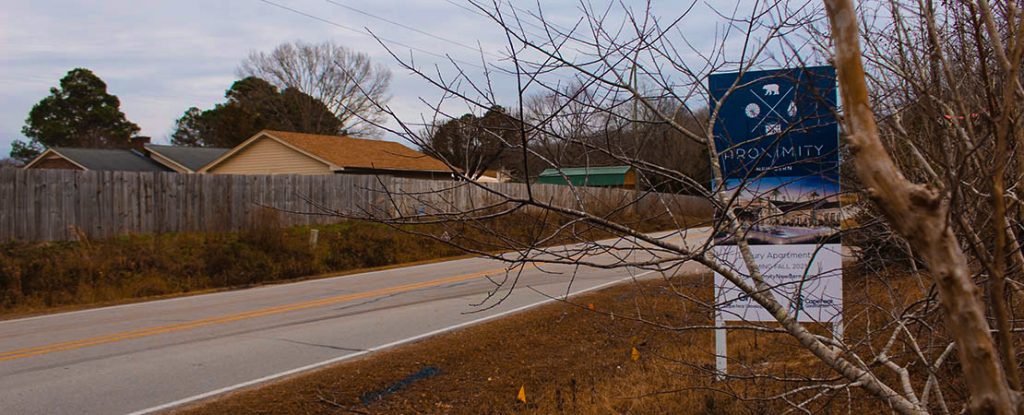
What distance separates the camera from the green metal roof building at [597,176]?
13.5 ft

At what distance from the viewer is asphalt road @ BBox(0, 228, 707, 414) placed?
307 inches

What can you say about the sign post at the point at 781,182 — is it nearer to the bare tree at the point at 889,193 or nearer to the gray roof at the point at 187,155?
the bare tree at the point at 889,193

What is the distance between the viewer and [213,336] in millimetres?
10680

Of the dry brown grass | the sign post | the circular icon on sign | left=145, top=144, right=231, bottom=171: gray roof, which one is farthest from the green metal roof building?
left=145, top=144, right=231, bottom=171: gray roof

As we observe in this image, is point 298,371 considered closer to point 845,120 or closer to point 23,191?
point 845,120

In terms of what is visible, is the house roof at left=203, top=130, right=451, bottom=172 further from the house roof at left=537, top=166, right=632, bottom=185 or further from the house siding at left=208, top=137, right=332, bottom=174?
the house roof at left=537, top=166, right=632, bottom=185

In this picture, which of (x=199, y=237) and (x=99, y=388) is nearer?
(x=99, y=388)

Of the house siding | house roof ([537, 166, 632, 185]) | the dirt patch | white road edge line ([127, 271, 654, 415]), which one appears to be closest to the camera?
house roof ([537, 166, 632, 185])

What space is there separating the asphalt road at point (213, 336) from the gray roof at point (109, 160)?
2307 cm

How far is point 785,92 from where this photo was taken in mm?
5164

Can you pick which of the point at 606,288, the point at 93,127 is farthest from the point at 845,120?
the point at 93,127

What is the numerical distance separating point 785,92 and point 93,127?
64499mm

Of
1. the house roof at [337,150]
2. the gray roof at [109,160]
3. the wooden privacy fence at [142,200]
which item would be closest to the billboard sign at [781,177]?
the wooden privacy fence at [142,200]

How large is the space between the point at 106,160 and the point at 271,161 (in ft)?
30.0
